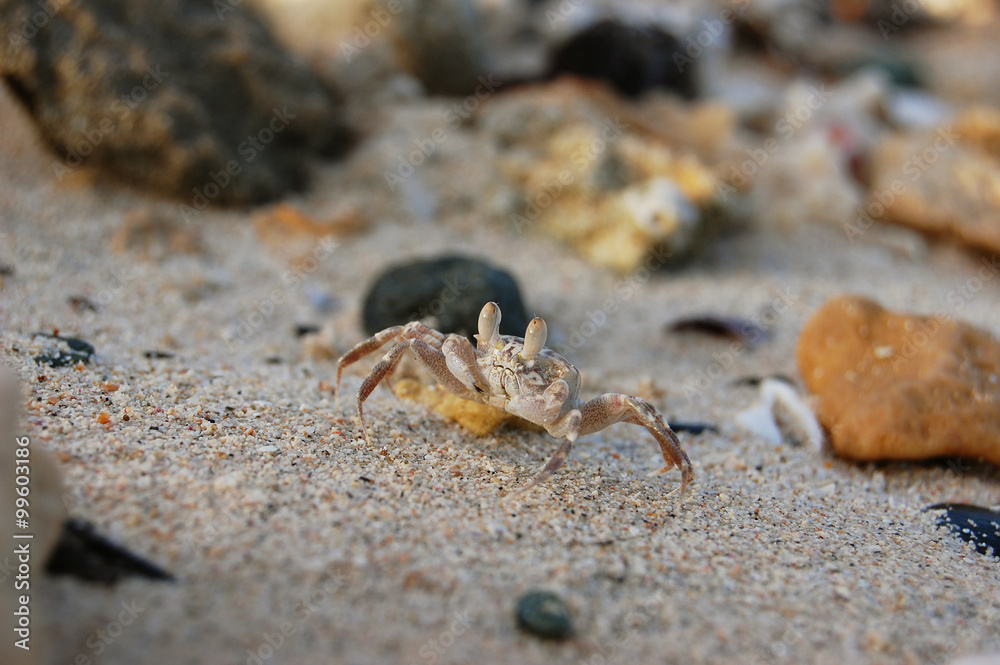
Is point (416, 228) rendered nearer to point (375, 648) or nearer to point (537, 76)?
point (537, 76)

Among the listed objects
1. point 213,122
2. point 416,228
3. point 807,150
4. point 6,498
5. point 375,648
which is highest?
point 807,150

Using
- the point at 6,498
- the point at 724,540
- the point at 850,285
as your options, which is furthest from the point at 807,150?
the point at 6,498
